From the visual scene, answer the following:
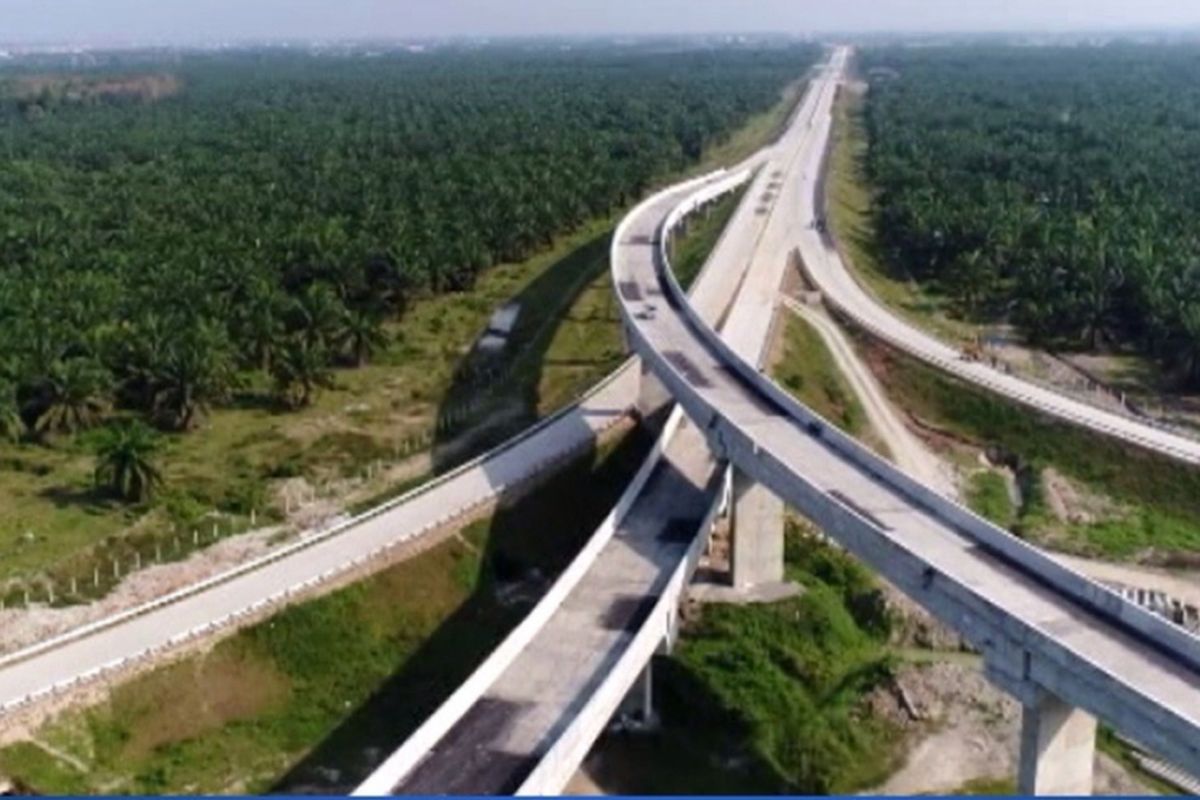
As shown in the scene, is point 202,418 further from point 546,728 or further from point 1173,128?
point 1173,128

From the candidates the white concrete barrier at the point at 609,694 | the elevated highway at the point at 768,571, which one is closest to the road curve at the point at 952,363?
the elevated highway at the point at 768,571

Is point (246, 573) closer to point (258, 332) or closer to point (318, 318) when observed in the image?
point (258, 332)

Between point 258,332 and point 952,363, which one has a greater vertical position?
point 258,332

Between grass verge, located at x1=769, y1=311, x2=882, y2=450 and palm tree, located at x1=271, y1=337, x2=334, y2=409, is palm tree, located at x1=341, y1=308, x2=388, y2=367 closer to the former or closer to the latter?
palm tree, located at x1=271, y1=337, x2=334, y2=409

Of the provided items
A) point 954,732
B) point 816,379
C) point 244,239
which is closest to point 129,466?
point 954,732

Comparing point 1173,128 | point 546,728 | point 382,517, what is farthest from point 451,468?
point 1173,128

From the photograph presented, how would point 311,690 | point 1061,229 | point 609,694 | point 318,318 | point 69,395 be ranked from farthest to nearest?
1. point 1061,229
2. point 318,318
3. point 69,395
4. point 311,690
5. point 609,694

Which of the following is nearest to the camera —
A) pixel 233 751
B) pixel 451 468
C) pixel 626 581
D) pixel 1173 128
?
pixel 233 751
